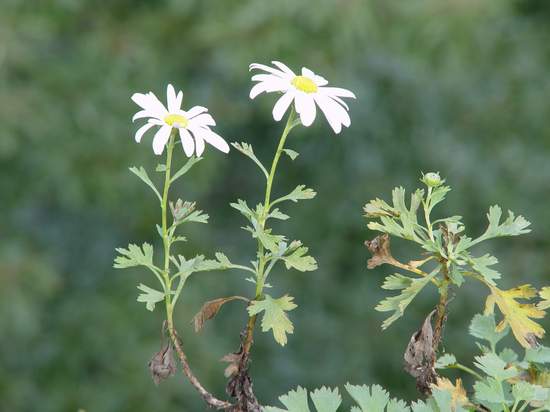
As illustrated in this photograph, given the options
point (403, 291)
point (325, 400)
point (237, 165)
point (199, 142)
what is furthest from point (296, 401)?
point (237, 165)

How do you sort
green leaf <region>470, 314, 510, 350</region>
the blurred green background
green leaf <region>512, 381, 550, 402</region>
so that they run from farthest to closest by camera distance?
1. the blurred green background
2. green leaf <region>470, 314, 510, 350</region>
3. green leaf <region>512, 381, 550, 402</region>

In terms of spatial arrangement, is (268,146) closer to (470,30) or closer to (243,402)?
(470,30)

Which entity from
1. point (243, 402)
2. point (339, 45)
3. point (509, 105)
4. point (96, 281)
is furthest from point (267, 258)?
point (509, 105)

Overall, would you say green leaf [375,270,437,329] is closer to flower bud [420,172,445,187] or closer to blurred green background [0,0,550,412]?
flower bud [420,172,445,187]

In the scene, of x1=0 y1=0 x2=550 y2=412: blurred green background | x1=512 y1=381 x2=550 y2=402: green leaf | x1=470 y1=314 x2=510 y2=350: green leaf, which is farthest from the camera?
x1=0 y1=0 x2=550 y2=412: blurred green background

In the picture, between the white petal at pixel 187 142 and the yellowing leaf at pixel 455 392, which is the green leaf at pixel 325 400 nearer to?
the yellowing leaf at pixel 455 392

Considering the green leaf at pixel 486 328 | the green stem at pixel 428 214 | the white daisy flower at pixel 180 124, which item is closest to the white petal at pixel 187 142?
the white daisy flower at pixel 180 124

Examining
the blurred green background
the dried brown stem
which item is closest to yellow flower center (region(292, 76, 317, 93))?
the dried brown stem
